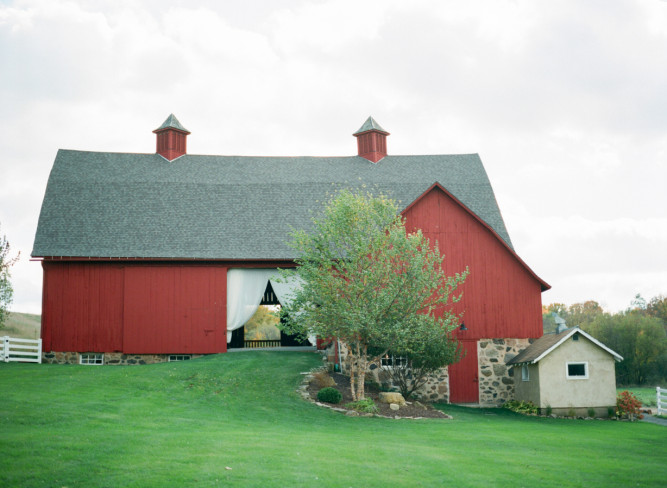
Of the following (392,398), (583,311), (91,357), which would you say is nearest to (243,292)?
(91,357)

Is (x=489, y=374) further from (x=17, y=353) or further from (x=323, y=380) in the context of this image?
(x=17, y=353)

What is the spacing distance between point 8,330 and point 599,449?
156 ft

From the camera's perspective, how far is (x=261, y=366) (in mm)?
22438

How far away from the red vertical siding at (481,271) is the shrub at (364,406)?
6.96 metres

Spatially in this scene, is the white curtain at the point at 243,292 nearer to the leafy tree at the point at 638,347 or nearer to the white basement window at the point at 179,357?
the white basement window at the point at 179,357

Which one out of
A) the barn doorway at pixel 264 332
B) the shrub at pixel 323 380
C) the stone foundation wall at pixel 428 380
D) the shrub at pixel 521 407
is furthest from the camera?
the barn doorway at pixel 264 332

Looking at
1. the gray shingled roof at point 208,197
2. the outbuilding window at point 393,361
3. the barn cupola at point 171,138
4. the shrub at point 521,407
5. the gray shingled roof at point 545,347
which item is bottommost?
the shrub at point 521,407

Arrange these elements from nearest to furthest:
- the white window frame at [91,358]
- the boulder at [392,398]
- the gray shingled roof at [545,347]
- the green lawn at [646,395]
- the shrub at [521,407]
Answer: the boulder at [392,398] → the gray shingled roof at [545,347] → the shrub at [521,407] → the white window frame at [91,358] → the green lawn at [646,395]

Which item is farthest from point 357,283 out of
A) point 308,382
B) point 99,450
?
point 99,450

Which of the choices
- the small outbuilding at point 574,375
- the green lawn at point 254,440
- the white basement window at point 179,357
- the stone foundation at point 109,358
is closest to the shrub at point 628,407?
the small outbuilding at point 574,375

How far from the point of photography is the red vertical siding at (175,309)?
2481cm

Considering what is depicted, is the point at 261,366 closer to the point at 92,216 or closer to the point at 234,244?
the point at 234,244

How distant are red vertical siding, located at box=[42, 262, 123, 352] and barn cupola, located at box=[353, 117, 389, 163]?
13494 mm

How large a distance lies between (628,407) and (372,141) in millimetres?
16892
